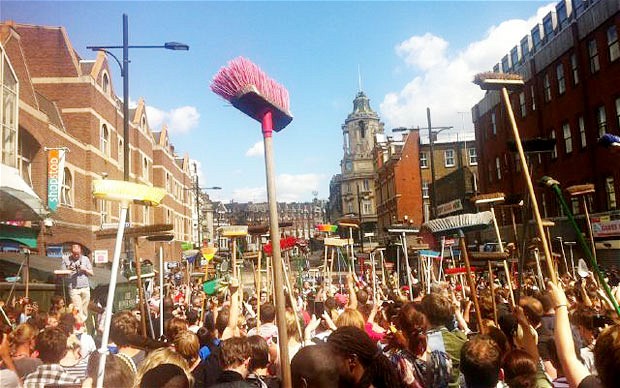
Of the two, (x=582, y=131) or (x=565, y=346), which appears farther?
(x=582, y=131)

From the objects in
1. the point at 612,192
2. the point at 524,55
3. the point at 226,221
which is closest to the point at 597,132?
the point at 612,192

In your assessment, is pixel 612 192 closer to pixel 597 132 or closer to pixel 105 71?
pixel 597 132

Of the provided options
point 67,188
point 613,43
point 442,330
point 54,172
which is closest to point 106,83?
point 67,188

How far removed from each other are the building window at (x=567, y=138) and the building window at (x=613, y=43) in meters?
5.08

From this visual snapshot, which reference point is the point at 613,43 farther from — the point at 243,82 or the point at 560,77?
the point at 243,82

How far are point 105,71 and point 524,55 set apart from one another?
1127 inches

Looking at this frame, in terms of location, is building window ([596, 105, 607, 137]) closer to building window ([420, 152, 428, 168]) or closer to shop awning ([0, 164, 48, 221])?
shop awning ([0, 164, 48, 221])

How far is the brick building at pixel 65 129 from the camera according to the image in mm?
21266

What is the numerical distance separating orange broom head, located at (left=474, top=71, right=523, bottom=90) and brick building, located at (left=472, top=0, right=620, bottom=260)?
16.3m

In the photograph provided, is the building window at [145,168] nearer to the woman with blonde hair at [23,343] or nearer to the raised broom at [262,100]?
the woman with blonde hair at [23,343]

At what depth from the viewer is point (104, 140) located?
32938mm

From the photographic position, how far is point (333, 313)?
6.74 metres

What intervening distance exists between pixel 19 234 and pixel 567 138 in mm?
27041

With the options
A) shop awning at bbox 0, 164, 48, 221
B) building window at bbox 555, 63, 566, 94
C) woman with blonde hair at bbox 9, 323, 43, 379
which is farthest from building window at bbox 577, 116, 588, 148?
woman with blonde hair at bbox 9, 323, 43, 379
